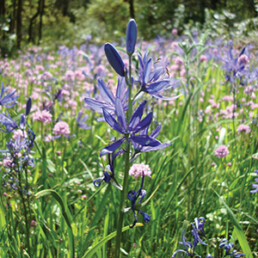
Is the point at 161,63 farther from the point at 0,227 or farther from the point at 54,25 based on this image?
the point at 54,25

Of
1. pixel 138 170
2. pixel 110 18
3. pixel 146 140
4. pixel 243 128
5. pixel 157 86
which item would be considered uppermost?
pixel 110 18

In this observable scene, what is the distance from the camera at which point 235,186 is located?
5.40ft

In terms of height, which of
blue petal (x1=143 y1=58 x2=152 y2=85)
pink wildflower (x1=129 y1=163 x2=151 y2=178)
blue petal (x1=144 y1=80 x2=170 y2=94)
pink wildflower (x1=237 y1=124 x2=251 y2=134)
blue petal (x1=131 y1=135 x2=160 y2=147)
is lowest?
pink wildflower (x1=129 y1=163 x2=151 y2=178)

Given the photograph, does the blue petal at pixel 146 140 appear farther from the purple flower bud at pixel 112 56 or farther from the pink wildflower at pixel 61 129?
the pink wildflower at pixel 61 129

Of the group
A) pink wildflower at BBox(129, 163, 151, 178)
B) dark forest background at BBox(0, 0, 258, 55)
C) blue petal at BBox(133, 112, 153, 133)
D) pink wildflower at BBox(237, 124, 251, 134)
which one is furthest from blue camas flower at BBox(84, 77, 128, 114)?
dark forest background at BBox(0, 0, 258, 55)

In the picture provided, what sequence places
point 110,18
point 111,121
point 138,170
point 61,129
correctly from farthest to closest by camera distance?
point 110,18 < point 61,129 < point 138,170 < point 111,121

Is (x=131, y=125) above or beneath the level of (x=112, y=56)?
beneath

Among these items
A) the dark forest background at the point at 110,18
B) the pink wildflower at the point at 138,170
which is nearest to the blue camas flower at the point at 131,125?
the pink wildflower at the point at 138,170

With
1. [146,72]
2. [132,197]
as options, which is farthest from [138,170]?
[146,72]

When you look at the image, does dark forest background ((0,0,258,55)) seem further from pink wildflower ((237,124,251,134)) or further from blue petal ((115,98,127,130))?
blue petal ((115,98,127,130))

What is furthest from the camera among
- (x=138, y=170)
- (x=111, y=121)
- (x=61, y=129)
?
(x=61, y=129)

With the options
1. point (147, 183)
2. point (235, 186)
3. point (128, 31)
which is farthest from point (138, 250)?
point (128, 31)

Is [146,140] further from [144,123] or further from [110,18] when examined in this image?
[110,18]

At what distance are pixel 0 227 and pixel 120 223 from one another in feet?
1.98
